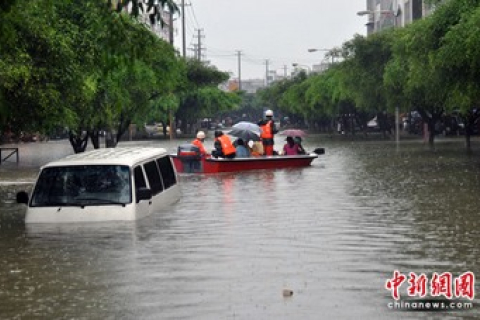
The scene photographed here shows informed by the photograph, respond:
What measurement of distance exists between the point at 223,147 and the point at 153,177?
15.4 meters

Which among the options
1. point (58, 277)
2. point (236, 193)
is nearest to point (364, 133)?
point (236, 193)

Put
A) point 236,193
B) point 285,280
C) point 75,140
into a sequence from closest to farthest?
1. point 285,280
2. point 236,193
3. point 75,140

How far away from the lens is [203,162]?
34125 millimetres

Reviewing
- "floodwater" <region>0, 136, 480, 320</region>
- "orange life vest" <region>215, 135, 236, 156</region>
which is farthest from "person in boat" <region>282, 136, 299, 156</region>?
"floodwater" <region>0, 136, 480, 320</region>

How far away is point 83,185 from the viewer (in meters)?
16.8

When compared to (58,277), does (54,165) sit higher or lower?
higher

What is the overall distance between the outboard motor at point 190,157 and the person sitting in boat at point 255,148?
2692 mm

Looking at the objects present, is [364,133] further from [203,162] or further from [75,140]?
[203,162]

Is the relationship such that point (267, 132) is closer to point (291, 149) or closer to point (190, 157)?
point (291, 149)

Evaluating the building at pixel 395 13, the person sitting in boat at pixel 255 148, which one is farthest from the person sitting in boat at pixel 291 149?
the building at pixel 395 13

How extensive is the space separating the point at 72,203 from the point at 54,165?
0.71 metres

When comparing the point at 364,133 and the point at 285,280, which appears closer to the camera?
the point at 285,280

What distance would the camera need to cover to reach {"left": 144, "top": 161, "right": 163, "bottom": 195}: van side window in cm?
1806

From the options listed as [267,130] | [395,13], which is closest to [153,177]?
[267,130]
